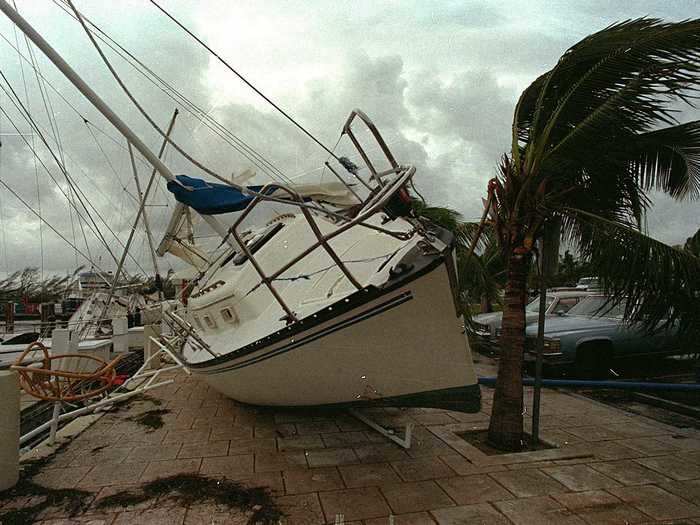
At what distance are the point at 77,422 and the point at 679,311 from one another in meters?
7.01

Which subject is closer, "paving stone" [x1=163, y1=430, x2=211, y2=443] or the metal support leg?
the metal support leg

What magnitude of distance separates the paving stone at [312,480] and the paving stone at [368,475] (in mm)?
87

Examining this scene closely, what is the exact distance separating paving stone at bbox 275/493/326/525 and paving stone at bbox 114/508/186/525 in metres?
0.74

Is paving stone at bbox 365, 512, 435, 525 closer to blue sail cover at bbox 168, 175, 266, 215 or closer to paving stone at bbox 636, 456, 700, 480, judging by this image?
paving stone at bbox 636, 456, 700, 480

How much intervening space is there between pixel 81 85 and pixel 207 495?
473 cm

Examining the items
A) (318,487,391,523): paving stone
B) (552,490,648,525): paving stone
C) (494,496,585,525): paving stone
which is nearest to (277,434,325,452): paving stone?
(318,487,391,523): paving stone

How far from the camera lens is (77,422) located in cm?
611

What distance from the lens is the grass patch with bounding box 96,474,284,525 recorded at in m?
3.64

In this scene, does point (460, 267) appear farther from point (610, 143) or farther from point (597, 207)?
point (610, 143)

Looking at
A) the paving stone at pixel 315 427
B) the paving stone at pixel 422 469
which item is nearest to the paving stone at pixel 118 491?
the paving stone at pixel 315 427

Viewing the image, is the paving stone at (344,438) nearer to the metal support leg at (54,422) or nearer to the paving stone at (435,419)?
the paving stone at (435,419)

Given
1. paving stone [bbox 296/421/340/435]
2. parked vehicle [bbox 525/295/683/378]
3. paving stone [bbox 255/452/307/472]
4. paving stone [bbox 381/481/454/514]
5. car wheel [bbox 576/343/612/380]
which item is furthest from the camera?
car wheel [bbox 576/343/612/380]

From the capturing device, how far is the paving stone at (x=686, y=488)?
3.78 m

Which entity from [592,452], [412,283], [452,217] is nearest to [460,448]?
[592,452]
